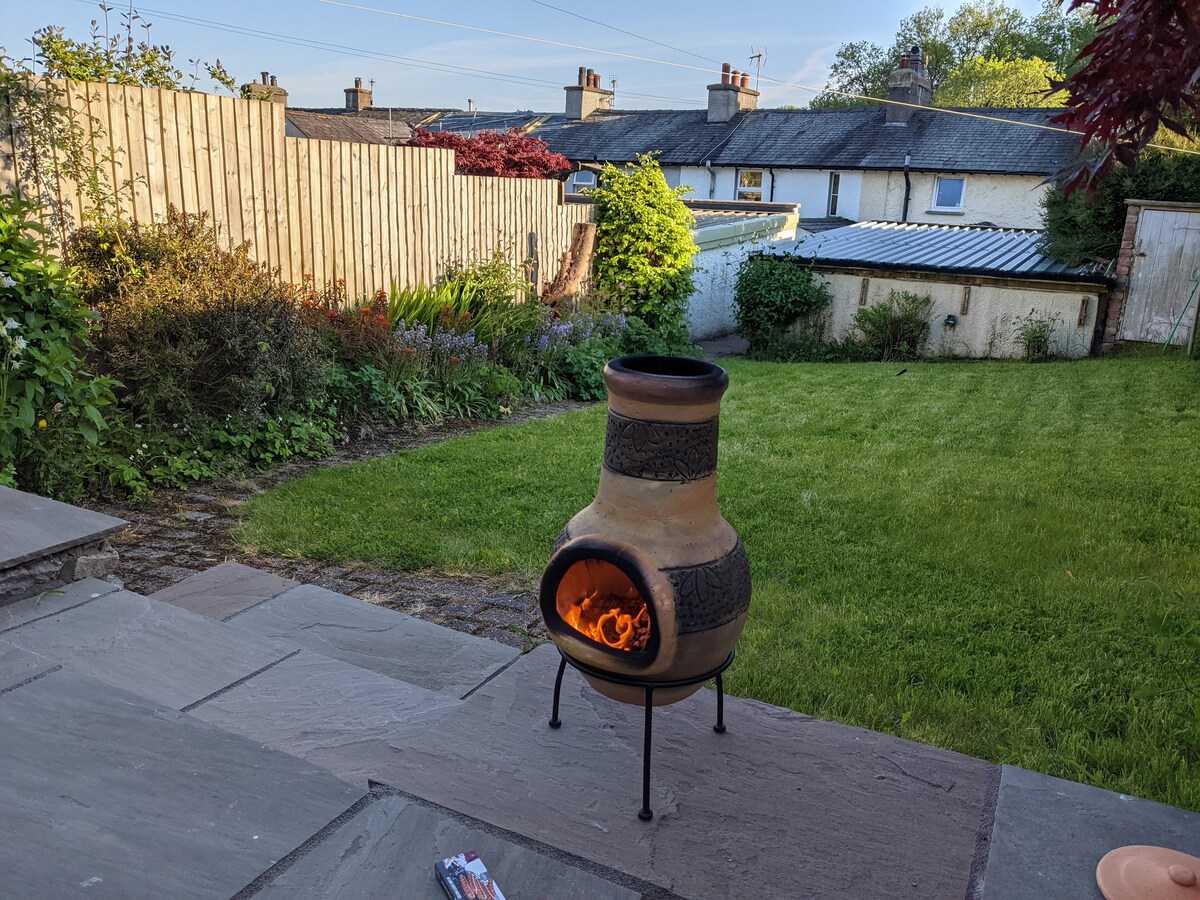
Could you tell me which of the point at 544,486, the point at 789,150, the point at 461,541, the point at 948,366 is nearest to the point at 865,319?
the point at 948,366

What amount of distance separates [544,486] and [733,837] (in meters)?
3.52

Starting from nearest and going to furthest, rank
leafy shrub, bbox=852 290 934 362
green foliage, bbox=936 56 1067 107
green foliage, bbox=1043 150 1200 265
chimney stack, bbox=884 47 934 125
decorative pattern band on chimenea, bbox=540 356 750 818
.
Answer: decorative pattern band on chimenea, bbox=540 356 750 818 → green foliage, bbox=1043 150 1200 265 → leafy shrub, bbox=852 290 934 362 → chimney stack, bbox=884 47 934 125 → green foliage, bbox=936 56 1067 107

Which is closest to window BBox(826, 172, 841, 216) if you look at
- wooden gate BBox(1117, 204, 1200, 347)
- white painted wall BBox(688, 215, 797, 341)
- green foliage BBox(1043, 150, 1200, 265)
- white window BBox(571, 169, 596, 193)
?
white window BBox(571, 169, 596, 193)

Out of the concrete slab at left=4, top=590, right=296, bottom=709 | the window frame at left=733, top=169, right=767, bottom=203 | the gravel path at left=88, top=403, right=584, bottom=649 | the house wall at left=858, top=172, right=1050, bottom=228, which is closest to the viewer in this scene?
the concrete slab at left=4, top=590, right=296, bottom=709

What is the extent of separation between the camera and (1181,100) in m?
2.75

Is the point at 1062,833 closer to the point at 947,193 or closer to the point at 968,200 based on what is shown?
the point at 968,200

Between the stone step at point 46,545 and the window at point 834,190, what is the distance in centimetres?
2440

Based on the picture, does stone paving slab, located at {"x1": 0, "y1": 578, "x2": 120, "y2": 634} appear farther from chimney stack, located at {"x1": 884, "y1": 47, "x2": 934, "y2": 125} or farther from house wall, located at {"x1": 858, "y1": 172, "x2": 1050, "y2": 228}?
chimney stack, located at {"x1": 884, "y1": 47, "x2": 934, "y2": 125}

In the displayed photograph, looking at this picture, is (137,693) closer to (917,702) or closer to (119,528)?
(119,528)

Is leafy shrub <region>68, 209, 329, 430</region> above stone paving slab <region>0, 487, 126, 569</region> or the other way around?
above

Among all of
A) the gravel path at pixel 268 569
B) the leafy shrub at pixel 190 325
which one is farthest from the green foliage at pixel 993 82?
the gravel path at pixel 268 569

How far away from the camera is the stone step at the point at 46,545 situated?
3148 mm

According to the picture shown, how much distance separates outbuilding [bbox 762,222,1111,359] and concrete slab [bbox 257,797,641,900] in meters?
12.5

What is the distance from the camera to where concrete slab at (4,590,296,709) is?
2.75 metres
